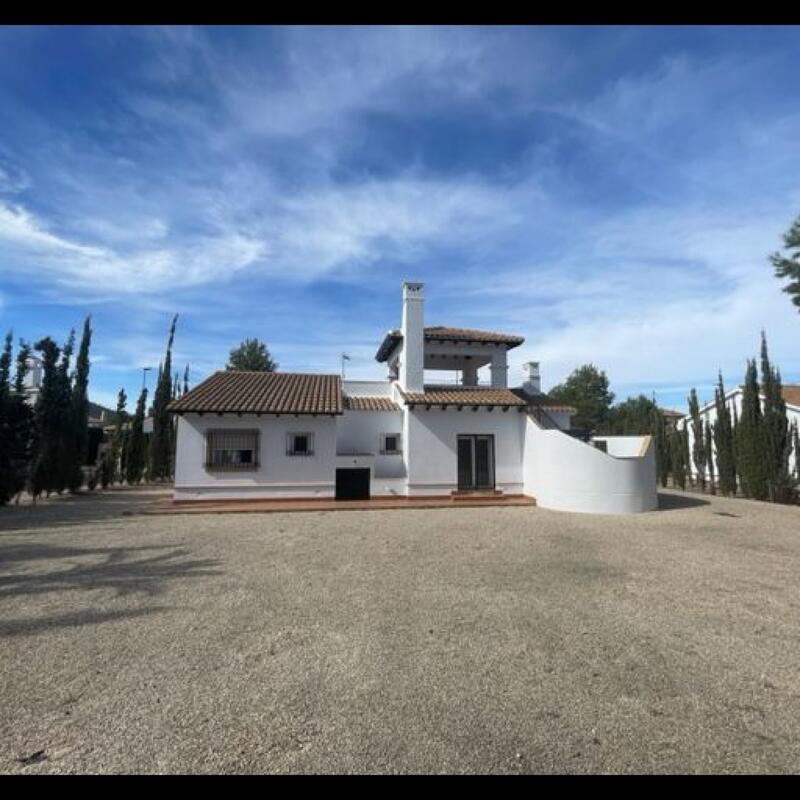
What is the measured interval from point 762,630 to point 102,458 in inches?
1011

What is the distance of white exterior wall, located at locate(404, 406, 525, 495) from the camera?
17.0m

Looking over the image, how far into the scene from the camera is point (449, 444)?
1728 centimetres

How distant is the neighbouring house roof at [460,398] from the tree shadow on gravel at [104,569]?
9.75 meters

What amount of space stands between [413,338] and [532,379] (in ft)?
21.1

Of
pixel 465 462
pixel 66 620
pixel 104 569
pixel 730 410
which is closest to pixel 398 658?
pixel 66 620

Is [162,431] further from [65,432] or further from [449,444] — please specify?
[449,444]

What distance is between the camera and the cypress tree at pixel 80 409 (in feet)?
66.1

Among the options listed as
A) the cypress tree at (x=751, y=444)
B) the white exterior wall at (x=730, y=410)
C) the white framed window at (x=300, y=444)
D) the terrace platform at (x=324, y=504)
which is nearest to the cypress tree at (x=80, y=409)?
the terrace platform at (x=324, y=504)

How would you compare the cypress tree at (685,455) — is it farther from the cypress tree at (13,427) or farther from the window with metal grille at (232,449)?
the cypress tree at (13,427)

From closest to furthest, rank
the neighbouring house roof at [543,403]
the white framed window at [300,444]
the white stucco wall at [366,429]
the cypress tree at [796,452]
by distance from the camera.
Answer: the white framed window at [300,444] → the white stucco wall at [366,429] → the neighbouring house roof at [543,403] → the cypress tree at [796,452]

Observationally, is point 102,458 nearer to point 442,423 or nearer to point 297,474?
point 297,474

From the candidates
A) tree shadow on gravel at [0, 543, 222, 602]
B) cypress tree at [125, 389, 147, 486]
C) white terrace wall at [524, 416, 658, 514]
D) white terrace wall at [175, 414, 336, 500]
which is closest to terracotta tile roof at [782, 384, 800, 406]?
white terrace wall at [524, 416, 658, 514]

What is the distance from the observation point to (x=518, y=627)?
5.35 meters
